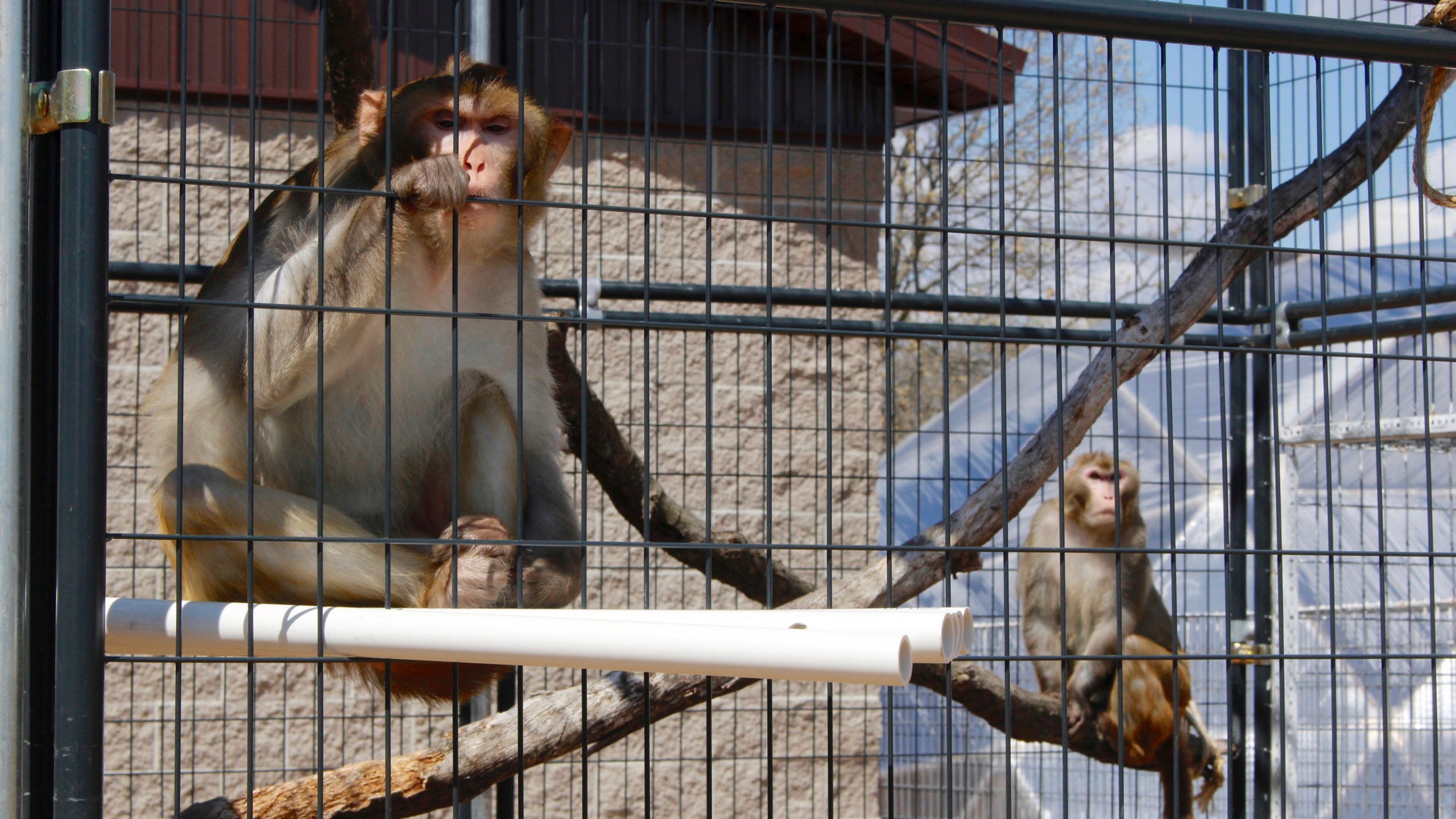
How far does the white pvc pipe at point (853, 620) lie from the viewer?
6.06 ft

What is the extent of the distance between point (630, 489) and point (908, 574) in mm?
1217

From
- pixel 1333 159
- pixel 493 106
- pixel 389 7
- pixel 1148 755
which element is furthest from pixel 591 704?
pixel 1148 755

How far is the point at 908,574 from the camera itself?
3.31 meters

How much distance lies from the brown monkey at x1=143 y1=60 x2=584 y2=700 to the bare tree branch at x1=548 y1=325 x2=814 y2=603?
3.04ft

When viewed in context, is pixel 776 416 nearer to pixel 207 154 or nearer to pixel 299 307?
pixel 207 154

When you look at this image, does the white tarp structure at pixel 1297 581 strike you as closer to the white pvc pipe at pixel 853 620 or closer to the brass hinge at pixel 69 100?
the white pvc pipe at pixel 853 620

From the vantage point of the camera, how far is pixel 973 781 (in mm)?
7395

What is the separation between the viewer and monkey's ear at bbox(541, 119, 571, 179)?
9.82 ft

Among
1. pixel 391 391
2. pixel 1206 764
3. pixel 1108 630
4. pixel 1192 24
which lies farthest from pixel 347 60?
pixel 1108 630

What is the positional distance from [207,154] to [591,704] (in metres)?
3.89

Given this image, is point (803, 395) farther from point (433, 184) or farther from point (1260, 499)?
point (433, 184)

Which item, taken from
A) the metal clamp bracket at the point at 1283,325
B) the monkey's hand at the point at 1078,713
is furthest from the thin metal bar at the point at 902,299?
the monkey's hand at the point at 1078,713

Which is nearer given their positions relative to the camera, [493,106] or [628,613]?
[628,613]

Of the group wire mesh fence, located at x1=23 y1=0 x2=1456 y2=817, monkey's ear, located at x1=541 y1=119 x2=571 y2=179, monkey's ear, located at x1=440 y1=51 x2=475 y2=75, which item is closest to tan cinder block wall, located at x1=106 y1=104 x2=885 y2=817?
wire mesh fence, located at x1=23 y1=0 x2=1456 y2=817
